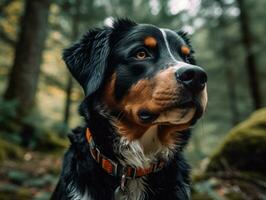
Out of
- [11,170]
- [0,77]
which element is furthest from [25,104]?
→ [0,77]

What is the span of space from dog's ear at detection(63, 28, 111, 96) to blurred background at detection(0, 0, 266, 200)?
36 centimetres

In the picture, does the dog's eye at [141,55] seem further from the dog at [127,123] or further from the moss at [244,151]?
the moss at [244,151]

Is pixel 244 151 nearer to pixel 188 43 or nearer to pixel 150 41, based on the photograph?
pixel 188 43

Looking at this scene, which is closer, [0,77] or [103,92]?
[103,92]

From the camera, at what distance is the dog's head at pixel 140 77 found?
281cm

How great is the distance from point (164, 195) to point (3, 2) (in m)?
7.90

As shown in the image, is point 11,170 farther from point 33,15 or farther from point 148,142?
point 33,15

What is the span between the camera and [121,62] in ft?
10.8

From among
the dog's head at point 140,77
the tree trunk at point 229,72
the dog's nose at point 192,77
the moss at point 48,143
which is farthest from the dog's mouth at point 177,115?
the tree trunk at point 229,72

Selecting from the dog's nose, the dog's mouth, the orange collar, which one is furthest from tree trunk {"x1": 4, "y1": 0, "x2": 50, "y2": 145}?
the dog's nose

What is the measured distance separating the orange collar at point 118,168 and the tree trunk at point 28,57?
23.1 feet

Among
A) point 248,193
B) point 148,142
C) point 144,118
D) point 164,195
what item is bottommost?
point 248,193

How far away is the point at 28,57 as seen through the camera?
9984 millimetres

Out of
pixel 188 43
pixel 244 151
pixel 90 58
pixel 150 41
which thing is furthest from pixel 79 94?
pixel 150 41
